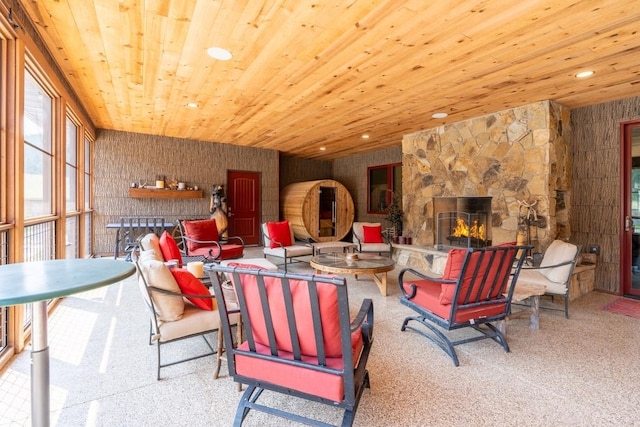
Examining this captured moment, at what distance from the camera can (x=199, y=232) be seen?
519cm

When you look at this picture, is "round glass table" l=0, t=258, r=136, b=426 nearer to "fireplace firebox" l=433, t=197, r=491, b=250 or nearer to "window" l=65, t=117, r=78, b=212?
→ "window" l=65, t=117, r=78, b=212

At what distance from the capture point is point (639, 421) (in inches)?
71.8

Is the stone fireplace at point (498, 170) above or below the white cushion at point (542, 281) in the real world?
above

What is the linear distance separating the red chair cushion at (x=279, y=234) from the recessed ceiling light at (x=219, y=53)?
318 centimetres

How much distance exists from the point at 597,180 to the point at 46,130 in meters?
7.08

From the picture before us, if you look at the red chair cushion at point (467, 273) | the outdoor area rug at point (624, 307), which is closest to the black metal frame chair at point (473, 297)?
the red chair cushion at point (467, 273)

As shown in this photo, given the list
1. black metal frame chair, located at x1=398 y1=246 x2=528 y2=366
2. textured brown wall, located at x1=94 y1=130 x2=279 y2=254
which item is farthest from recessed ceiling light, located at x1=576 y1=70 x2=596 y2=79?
textured brown wall, located at x1=94 y1=130 x2=279 y2=254

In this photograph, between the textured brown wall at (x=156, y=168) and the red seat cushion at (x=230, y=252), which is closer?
the red seat cushion at (x=230, y=252)

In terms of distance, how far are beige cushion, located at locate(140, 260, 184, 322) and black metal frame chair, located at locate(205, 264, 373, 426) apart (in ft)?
2.16

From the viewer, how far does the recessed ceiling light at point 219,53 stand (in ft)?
9.77

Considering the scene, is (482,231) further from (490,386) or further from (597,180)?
(490,386)

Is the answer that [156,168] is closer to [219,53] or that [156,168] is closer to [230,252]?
[230,252]

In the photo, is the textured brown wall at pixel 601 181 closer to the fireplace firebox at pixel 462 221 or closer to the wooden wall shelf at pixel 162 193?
the fireplace firebox at pixel 462 221

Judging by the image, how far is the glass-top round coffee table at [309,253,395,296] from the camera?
151 inches
